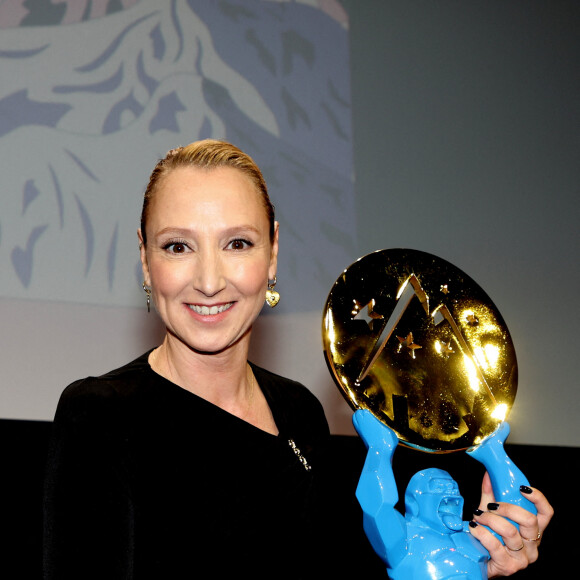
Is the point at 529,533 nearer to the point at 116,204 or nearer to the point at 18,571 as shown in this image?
the point at 18,571

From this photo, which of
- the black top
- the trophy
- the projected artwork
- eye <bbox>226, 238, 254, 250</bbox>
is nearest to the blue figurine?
the trophy

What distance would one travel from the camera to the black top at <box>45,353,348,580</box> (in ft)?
3.15

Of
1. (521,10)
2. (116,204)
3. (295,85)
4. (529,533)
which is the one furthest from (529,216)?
(529,533)

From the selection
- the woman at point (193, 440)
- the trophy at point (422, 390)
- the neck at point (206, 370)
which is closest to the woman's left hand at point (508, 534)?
the trophy at point (422, 390)

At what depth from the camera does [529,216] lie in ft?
8.22

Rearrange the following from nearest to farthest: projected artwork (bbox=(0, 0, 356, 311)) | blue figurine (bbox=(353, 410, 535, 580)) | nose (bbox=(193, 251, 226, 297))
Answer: blue figurine (bbox=(353, 410, 535, 580)) < nose (bbox=(193, 251, 226, 297)) < projected artwork (bbox=(0, 0, 356, 311))

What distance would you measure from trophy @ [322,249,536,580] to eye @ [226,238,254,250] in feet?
0.47

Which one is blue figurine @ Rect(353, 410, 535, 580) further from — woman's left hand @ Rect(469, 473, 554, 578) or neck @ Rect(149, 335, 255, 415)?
neck @ Rect(149, 335, 255, 415)

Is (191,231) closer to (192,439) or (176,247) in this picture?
(176,247)

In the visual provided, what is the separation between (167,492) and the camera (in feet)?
3.32

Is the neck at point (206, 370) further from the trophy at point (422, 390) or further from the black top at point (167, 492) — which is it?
the trophy at point (422, 390)

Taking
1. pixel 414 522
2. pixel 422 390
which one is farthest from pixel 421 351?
pixel 414 522

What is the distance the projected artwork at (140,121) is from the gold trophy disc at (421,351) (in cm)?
97

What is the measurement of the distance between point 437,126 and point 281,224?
25.1 inches
